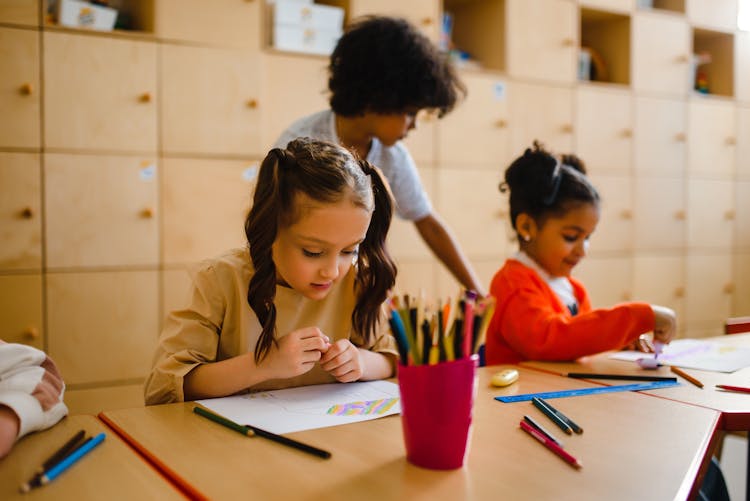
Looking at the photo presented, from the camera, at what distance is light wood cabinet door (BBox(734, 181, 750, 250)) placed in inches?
167

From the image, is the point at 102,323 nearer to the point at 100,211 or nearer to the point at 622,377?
the point at 100,211

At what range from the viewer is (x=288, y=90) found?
111 inches

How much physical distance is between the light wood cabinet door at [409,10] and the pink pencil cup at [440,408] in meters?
2.42

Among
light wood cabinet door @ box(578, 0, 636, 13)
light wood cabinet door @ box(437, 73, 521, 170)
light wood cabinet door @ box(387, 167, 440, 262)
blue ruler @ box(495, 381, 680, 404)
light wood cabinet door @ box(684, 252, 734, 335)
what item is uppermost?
light wood cabinet door @ box(578, 0, 636, 13)

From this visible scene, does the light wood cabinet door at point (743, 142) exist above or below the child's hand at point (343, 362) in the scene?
above

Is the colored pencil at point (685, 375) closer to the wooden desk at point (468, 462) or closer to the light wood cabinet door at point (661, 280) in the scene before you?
the wooden desk at point (468, 462)

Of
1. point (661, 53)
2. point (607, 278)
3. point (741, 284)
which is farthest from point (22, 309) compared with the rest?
point (741, 284)

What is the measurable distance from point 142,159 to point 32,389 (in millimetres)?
1854

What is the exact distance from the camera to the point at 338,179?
1.12m

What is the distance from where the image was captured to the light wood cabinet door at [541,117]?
3.39 meters

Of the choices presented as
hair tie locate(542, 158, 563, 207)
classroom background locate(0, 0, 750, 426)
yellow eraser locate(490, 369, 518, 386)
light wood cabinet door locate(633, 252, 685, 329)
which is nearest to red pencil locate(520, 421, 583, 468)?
yellow eraser locate(490, 369, 518, 386)

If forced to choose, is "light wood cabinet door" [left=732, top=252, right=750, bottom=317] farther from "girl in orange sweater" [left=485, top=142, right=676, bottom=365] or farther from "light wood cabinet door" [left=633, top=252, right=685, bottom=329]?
"girl in orange sweater" [left=485, top=142, right=676, bottom=365]

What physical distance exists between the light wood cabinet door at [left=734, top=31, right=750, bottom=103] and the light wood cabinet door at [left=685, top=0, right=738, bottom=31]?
0.10 m

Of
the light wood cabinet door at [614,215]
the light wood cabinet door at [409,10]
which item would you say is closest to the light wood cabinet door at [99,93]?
the light wood cabinet door at [409,10]
